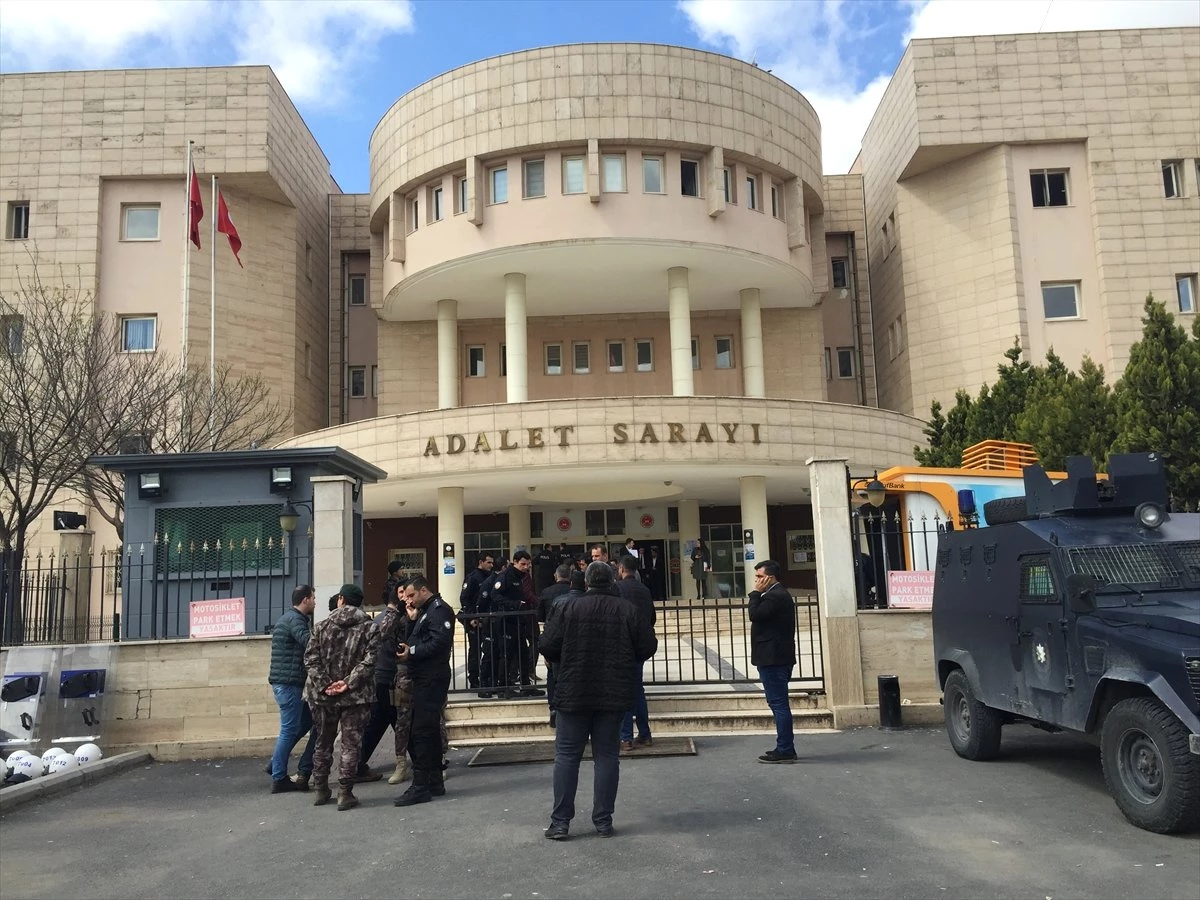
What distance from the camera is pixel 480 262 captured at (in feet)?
87.9

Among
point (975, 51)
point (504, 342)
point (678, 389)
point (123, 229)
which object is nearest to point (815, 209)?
point (975, 51)

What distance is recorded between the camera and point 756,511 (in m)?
25.0

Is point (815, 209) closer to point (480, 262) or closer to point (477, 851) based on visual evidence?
point (480, 262)

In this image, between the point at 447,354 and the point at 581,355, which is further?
the point at 581,355

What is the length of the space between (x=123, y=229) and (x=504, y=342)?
12.3 meters

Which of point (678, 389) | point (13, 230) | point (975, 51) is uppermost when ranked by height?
point (975, 51)

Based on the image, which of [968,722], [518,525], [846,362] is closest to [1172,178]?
[846,362]

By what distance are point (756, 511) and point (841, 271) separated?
13837mm

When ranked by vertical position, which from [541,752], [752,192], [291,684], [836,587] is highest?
[752,192]

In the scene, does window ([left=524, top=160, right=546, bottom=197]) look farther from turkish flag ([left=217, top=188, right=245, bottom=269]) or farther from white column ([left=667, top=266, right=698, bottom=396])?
turkish flag ([left=217, top=188, right=245, bottom=269])

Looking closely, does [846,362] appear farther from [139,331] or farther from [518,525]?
[139,331]

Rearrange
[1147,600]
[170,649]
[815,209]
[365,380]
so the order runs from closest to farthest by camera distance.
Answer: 1. [1147,600]
2. [170,649]
3. [815,209]
4. [365,380]

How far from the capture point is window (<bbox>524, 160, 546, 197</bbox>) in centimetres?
2625

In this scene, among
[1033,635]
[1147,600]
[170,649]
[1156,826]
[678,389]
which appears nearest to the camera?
[1156,826]
